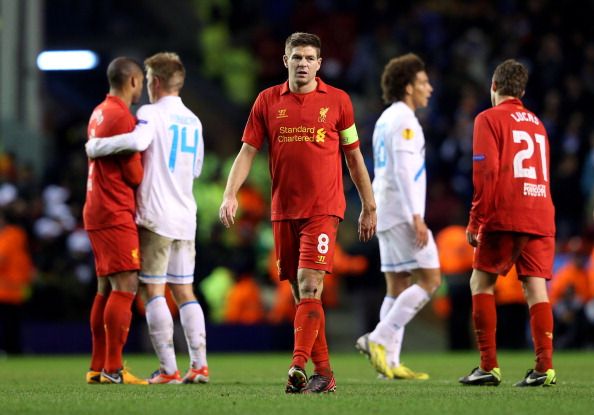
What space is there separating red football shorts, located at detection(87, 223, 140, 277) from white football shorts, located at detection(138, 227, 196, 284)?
12cm

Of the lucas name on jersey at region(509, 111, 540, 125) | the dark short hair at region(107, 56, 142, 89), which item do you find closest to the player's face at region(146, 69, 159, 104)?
the dark short hair at region(107, 56, 142, 89)

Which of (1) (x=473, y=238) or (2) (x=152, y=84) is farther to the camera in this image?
(2) (x=152, y=84)

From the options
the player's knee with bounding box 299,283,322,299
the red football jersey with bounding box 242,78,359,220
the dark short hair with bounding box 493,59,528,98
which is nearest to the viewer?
the player's knee with bounding box 299,283,322,299

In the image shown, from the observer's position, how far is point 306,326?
7.36 meters

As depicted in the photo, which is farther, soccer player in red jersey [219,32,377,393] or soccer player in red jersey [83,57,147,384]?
soccer player in red jersey [83,57,147,384]

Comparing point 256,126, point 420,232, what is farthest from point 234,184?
Result: point 420,232

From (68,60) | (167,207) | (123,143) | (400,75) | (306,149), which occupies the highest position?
(68,60)

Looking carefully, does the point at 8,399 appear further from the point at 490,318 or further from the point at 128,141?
the point at 490,318

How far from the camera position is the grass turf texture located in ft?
20.7

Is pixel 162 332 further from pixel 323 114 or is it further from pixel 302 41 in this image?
pixel 302 41

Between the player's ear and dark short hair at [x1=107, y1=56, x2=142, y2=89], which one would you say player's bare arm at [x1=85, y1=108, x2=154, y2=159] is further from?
the player's ear

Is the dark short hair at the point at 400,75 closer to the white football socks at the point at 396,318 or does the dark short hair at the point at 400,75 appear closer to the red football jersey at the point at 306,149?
the white football socks at the point at 396,318

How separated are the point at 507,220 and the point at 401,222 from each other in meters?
1.58

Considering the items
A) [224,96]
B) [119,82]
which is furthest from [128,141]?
[224,96]
